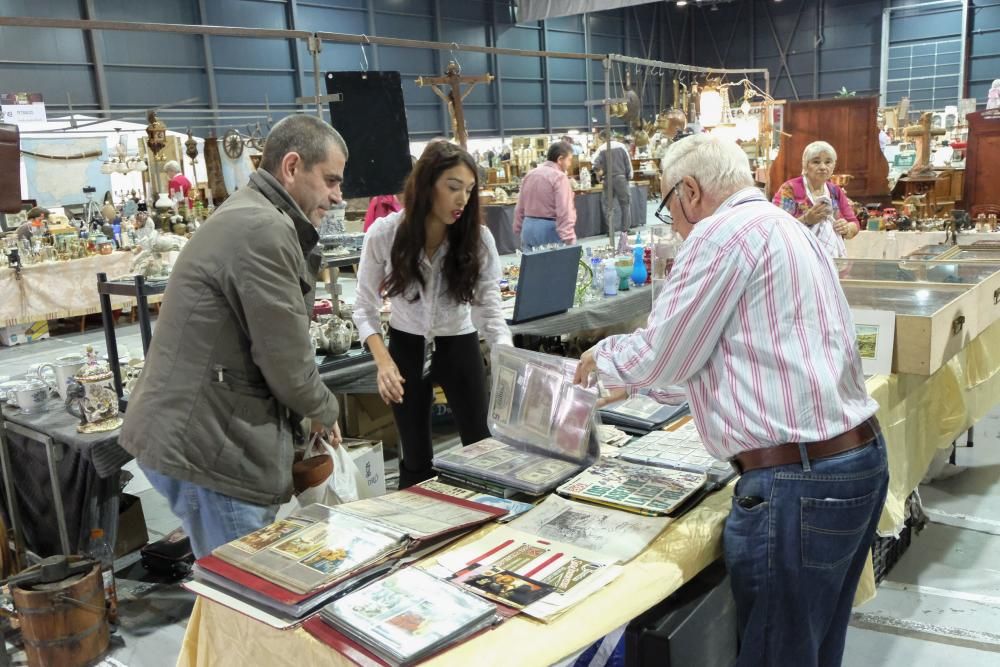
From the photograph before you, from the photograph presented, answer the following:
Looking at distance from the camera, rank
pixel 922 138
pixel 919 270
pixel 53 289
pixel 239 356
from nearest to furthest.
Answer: pixel 239 356
pixel 919 270
pixel 53 289
pixel 922 138

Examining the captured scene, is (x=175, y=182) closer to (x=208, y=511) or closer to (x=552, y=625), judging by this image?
(x=208, y=511)

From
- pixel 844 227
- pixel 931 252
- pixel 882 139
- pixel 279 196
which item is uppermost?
pixel 882 139

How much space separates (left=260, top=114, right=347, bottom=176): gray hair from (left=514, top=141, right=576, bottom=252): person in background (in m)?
4.74

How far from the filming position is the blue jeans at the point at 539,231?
678 centimetres

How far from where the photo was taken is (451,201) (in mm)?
2602

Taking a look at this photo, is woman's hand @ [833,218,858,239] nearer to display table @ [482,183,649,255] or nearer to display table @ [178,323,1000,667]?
display table @ [178,323,1000,667]

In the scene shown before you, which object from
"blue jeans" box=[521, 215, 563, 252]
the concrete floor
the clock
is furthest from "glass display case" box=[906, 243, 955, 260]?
the clock

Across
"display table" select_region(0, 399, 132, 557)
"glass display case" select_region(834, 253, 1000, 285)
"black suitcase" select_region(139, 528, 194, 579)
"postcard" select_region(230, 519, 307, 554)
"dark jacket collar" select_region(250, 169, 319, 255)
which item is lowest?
"black suitcase" select_region(139, 528, 194, 579)

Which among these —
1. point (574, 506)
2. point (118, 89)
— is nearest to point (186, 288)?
point (574, 506)

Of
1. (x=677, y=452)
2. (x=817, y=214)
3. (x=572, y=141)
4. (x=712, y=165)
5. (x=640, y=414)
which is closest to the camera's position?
(x=712, y=165)

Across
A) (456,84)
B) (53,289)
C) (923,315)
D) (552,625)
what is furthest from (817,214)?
(53,289)

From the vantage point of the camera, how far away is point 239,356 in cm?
185

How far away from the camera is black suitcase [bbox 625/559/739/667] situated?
1.51m

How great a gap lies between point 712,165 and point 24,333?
775cm
